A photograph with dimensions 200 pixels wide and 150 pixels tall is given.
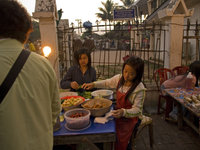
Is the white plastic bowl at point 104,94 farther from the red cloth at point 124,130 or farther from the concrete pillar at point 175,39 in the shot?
the concrete pillar at point 175,39

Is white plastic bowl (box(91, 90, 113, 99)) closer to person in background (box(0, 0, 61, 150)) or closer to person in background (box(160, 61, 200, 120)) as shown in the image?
person in background (box(0, 0, 61, 150))

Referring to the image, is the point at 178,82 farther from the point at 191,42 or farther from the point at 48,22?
the point at 191,42

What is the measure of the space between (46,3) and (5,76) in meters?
3.79

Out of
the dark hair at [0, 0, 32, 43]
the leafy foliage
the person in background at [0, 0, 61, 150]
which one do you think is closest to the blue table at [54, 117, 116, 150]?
the person in background at [0, 0, 61, 150]

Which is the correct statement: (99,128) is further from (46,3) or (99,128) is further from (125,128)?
(46,3)

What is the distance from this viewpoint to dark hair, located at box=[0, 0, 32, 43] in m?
1.01

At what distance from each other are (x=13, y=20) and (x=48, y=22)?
3.44 metres

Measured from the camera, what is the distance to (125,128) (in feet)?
6.40

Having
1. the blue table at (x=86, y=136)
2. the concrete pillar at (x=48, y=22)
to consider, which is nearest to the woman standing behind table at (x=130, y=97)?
the blue table at (x=86, y=136)

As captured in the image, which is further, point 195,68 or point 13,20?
point 195,68

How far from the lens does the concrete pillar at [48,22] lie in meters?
4.07

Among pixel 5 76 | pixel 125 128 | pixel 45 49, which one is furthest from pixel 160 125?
pixel 5 76

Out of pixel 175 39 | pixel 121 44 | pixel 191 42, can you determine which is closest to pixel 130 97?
pixel 175 39

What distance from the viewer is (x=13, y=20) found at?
3.40ft
